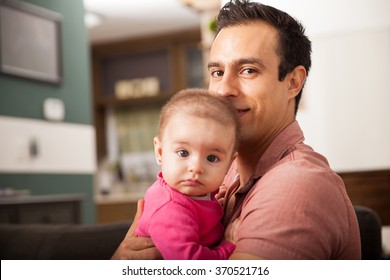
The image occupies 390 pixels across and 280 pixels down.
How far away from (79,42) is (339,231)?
8.22ft

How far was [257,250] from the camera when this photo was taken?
2.24 ft

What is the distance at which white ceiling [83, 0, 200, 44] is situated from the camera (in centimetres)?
415

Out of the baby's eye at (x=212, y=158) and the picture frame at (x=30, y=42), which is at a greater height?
the picture frame at (x=30, y=42)

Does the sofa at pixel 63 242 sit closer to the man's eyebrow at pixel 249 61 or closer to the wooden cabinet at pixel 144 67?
the man's eyebrow at pixel 249 61

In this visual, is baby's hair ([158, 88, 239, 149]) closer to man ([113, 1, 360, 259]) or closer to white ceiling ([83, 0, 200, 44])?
man ([113, 1, 360, 259])

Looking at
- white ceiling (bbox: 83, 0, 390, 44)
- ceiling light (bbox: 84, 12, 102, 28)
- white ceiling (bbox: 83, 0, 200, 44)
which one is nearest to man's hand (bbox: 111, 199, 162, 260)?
white ceiling (bbox: 83, 0, 390, 44)

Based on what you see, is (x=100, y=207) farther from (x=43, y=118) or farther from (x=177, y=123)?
(x=177, y=123)

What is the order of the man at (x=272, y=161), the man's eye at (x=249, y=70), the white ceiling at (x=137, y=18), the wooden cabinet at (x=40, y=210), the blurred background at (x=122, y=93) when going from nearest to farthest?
the man at (x=272, y=161) → the man's eye at (x=249, y=70) → the blurred background at (x=122, y=93) → the wooden cabinet at (x=40, y=210) → the white ceiling at (x=137, y=18)

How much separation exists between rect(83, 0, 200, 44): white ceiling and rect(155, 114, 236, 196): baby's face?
3253 millimetres

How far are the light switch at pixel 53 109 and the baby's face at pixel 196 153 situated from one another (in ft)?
7.16

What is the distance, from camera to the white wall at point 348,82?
853 mm

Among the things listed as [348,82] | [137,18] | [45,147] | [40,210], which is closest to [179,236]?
[348,82]

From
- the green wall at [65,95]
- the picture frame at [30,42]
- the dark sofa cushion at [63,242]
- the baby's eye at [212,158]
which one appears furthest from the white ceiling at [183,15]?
the picture frame at [30,42]
